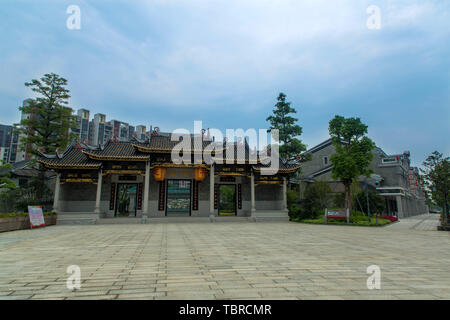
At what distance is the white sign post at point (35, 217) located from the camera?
455 inches

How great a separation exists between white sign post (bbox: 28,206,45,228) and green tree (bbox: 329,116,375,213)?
17.6 m

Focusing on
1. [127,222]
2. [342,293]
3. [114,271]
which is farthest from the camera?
[127,222]

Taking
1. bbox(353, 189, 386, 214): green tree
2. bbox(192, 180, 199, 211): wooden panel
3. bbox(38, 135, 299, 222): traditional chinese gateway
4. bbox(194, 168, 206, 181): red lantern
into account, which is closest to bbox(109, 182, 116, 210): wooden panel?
bbox(38, 135, 299, 222): traditional chinese gateway

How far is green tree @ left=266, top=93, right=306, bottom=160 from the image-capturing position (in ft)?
68.3

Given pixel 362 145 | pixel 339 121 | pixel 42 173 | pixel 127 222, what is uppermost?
pixel 339 121

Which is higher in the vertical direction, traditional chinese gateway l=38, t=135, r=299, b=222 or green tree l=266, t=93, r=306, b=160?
green tree l=266, t=93, r=306, b=160

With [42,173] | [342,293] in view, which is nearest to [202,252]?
[342,293]

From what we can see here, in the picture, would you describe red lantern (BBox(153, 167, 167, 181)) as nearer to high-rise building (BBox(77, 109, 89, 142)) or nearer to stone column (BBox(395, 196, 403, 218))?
stone column (BBox(395, 196, 403, 218))

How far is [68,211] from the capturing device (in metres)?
15.7

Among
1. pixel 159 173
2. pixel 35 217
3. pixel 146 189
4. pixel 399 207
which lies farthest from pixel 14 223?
pixel 399 207

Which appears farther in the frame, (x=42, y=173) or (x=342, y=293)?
(x=42, y=173)

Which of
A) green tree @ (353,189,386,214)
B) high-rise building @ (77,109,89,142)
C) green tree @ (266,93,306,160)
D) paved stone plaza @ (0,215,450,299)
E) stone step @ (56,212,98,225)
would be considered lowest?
stone step @ (56,212,98,225)
